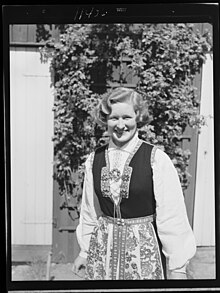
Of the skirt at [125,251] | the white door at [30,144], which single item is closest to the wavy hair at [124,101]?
the white door at [30,144]

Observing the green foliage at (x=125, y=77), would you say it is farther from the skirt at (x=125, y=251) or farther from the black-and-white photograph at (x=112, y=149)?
the skirt at (x=125, y=251)

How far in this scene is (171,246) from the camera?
253cm

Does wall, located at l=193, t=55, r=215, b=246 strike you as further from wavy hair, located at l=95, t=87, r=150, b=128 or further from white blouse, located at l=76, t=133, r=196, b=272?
wavy hair, located at l=95, t=87, r=150, b=128

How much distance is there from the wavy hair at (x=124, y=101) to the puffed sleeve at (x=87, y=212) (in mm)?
187

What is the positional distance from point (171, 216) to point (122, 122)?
0.44 meters

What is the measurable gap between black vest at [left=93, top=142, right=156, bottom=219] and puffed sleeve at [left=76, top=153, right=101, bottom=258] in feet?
0.14

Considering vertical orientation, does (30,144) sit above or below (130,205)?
above

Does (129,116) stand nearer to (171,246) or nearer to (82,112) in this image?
(82,112)

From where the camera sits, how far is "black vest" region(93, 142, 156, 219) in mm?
2486

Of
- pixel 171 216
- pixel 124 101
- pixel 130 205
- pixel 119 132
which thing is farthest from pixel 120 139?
pixel 171 216

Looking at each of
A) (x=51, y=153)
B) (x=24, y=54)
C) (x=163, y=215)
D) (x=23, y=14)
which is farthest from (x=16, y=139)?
(x=163, y=215)

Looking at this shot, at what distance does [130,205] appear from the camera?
A: 250cm

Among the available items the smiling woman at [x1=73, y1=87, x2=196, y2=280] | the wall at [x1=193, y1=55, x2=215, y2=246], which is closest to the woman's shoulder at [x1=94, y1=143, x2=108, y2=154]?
the smiling woman at [x1=73, y1=87, x2=196, y2=280]

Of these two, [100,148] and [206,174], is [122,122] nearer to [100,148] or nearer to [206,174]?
[100,148]
